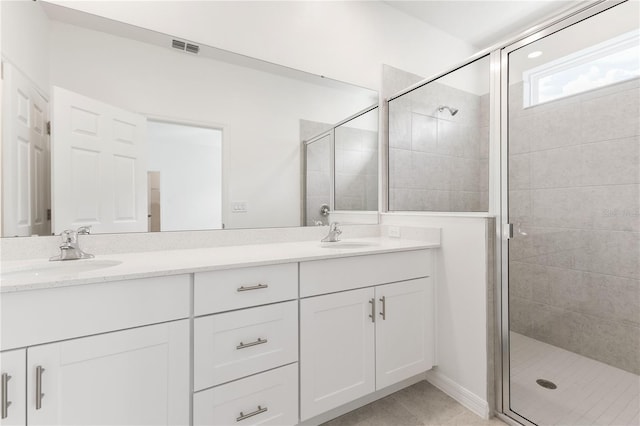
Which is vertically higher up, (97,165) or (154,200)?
(97,165)

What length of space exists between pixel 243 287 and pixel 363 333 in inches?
26.6

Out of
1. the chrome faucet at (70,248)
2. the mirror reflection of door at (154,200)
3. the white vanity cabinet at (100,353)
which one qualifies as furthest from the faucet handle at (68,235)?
the white vanity cabinet at (100,353)

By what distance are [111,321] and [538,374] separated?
2168 millimetres

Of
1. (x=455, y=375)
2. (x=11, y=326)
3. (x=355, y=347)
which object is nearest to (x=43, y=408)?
(x=11, y=326)

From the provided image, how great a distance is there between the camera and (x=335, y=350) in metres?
1.36

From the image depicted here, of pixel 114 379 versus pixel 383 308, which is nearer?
pixel 114 379

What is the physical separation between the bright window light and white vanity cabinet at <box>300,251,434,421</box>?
1.30 m

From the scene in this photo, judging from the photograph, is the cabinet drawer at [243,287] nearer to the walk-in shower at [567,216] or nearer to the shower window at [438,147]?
the walk-in shower at [567,216]

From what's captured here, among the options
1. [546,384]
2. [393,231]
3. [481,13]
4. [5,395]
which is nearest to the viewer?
[5,395]

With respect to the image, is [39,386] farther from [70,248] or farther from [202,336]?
[70,248]

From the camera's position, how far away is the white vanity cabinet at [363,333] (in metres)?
1.29

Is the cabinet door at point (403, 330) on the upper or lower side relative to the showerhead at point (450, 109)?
lower

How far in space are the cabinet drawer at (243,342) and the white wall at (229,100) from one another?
2.18ft

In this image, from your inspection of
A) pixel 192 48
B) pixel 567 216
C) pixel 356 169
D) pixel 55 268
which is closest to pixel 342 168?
pixel 356 169
